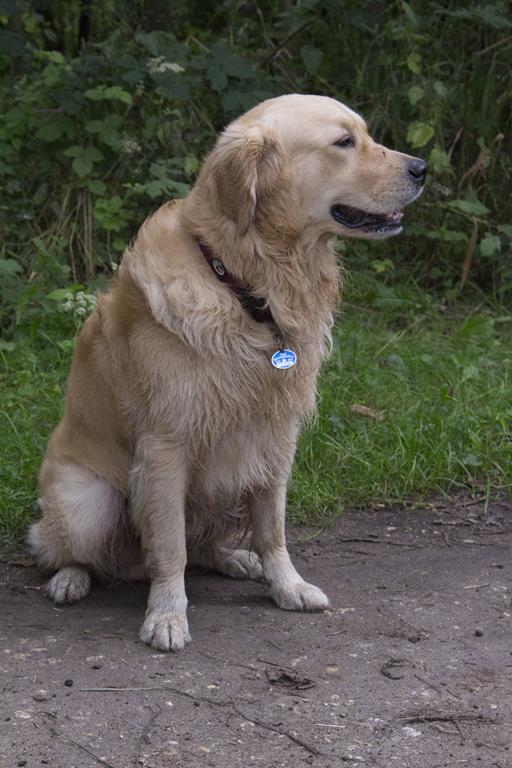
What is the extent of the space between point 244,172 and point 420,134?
349cm

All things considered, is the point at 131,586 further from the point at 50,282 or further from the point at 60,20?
the point at 60,20

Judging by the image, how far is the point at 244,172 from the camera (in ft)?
11.0

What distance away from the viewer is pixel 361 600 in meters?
3.87

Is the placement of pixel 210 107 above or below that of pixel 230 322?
below

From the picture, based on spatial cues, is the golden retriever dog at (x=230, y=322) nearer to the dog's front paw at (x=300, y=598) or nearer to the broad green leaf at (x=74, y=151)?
the dog's front paw at (x=300, y=598)

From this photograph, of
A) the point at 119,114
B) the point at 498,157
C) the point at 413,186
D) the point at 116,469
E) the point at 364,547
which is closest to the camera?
the point at 413,186

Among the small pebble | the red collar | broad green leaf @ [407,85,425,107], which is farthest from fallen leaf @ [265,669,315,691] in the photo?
broad green leaf @ [407,85,425,107]

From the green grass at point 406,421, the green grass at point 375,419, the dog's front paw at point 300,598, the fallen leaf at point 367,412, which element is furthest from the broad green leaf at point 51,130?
the dog's front paw at point 300,598

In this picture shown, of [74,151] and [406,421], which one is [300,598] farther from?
[74,151]

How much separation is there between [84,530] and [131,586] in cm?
33

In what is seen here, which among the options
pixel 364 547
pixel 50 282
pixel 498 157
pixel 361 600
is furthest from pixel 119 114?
pixel 361 600

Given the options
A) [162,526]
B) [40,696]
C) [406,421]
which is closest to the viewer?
[40,696]

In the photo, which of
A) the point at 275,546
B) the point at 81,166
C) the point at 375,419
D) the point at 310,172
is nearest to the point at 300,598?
the point at 275,546

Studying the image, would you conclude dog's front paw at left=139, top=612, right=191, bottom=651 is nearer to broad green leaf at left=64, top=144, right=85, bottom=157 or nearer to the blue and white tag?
the blue and white tag
